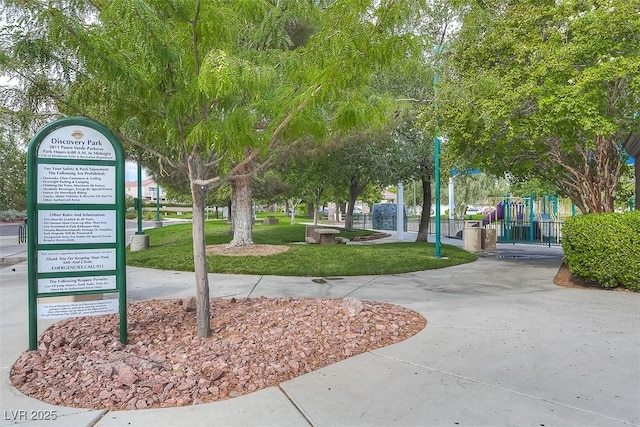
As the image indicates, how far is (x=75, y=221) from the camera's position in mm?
4605

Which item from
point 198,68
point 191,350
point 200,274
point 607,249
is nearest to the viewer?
point 191,350

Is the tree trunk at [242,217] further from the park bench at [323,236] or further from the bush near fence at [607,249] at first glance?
the bush near fence at [607,249]

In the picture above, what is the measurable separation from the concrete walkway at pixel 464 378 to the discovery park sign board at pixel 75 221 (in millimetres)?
752

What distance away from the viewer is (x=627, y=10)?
7797 millimetres

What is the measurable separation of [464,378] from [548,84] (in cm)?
662

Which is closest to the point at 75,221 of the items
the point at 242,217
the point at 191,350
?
the point at 191,350

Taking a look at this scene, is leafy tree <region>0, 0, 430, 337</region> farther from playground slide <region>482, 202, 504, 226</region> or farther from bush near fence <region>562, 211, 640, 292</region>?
playground slide <region>482, 202, 504, 226</region>

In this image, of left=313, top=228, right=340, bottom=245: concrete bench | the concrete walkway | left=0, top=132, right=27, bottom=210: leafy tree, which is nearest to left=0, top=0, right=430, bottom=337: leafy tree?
the concrete walkway

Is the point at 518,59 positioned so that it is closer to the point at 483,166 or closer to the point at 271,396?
the point at 483,166

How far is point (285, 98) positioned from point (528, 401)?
3.49 meters

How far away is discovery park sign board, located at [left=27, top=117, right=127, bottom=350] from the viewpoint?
4430 millimetres

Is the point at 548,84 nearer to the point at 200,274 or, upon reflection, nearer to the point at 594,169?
the point at 594,169

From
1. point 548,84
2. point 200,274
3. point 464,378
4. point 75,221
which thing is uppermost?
point 548,84

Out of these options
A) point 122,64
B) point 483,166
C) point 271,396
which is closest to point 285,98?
point 122,64
